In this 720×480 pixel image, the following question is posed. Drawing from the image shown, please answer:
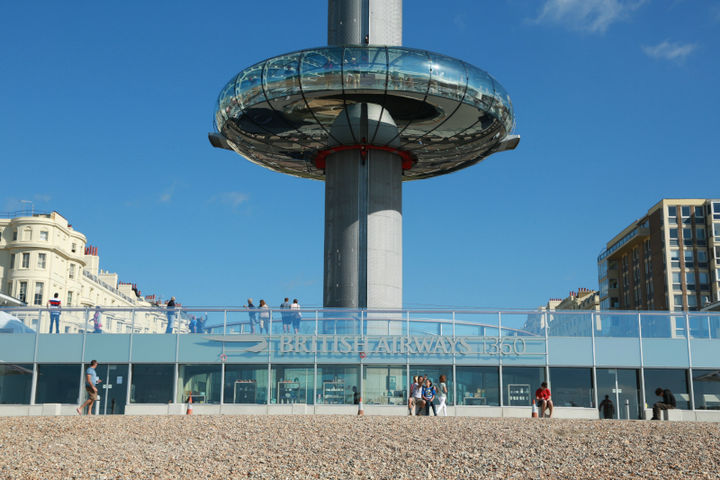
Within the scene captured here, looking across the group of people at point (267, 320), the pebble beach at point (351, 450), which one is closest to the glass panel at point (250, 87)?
the group of people at point (267, 320)

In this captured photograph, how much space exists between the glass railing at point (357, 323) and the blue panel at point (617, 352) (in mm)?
189

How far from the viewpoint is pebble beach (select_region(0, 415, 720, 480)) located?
15.8 metres

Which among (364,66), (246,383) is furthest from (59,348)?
(364,66)

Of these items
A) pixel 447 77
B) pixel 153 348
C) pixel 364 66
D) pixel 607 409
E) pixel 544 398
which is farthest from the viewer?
pixel 447 77

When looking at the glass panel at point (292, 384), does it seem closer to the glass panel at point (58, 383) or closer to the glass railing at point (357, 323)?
the glass railing at point (357, 323)

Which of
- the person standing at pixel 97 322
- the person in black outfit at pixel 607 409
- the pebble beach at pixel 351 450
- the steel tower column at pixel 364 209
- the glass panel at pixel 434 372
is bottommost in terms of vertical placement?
the pebble beach at pixel 351 450

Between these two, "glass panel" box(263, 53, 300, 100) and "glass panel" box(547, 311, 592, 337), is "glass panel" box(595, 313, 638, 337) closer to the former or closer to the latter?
"glass panel" box(547, 311, 592, 337)

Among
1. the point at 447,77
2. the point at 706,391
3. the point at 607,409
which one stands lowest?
the point at 607,409

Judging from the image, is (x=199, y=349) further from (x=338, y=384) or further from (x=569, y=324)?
(x=569, y=324)

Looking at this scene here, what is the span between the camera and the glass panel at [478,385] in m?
30.1

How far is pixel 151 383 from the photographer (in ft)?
101

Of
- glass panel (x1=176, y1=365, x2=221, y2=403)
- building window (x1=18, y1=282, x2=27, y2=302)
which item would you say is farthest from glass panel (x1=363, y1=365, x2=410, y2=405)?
building window (x1=18, y1=282, x2=27, y2=302)

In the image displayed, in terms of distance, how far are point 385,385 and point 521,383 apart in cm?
449

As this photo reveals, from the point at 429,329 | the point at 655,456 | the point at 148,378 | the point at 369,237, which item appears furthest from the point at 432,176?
the point at 655,456
